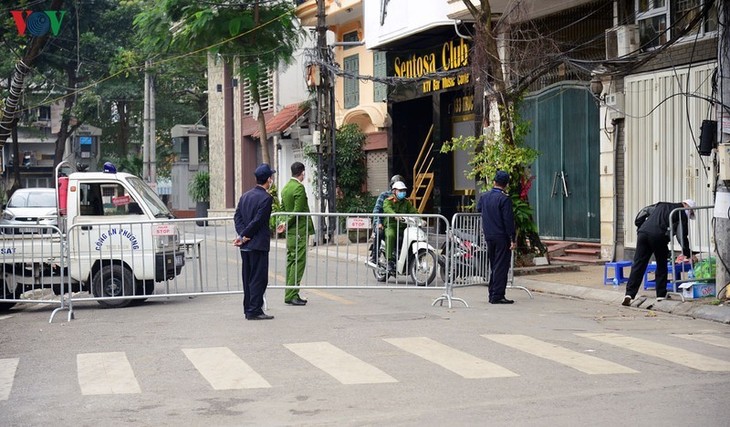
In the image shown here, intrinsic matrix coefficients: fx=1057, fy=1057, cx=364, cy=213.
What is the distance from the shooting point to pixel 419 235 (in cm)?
1642

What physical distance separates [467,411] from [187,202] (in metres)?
48.7

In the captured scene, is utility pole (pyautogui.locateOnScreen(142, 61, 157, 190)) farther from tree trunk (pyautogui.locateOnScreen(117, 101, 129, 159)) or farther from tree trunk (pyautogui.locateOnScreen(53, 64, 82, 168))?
tree trunk (pyautogui.locateOnScreen(117, 101, 129, 159))

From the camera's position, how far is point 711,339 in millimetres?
11227

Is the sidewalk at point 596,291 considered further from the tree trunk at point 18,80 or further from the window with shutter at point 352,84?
the window with shutter at point 352,84

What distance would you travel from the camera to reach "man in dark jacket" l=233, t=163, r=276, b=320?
12.8 m

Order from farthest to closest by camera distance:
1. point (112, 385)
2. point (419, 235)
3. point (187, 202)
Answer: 1. point (187, 202)
2. point (419, 235)
3. point (112, 385)

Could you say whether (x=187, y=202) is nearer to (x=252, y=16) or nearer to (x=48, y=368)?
(x=252, y=16)

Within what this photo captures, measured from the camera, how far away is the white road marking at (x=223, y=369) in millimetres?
8618

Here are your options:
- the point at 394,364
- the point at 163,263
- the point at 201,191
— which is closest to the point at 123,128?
the point at 201,191

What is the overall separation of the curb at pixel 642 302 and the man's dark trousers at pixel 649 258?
220 mm

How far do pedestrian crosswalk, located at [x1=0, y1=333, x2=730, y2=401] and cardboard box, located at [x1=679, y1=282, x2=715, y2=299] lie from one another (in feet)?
9.79

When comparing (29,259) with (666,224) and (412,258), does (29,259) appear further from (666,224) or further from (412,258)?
(666,224)

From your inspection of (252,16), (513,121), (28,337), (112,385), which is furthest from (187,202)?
(112,385)

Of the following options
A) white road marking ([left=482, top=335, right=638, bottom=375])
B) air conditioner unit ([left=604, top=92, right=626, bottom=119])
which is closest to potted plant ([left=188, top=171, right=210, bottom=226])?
air conditioner unit ([left=604, top=92, right=626, bottom=119])
